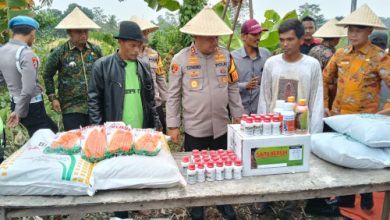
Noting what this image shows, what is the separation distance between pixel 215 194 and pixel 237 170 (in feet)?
0.84

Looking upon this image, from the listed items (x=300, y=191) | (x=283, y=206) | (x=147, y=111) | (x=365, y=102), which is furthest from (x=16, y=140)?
(x=365, y=102)

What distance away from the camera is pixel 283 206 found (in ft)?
11.8

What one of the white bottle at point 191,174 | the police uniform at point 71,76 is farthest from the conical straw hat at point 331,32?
the white bottle at point 191,174

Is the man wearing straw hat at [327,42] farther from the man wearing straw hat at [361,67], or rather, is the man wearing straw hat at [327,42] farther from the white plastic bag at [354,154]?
the white plastic bag at [354,154]

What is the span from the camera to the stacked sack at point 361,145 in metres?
2.40

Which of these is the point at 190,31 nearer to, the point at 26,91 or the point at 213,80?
the point at 213,80

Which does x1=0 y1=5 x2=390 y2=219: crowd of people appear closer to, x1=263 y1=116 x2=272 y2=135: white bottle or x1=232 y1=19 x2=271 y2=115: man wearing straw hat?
x1=232 y1=19 x2=271 y2=115: man wearing straw hat

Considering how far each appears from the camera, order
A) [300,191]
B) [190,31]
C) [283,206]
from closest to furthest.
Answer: [300,191] → [190,31] → [283,206]

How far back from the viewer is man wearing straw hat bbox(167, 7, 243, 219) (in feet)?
9.91

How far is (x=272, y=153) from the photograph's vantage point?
2316 mm

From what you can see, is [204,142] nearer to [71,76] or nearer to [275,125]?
[275,125]

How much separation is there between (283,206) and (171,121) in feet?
4.74

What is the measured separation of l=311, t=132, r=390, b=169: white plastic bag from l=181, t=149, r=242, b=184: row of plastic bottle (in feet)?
2.22

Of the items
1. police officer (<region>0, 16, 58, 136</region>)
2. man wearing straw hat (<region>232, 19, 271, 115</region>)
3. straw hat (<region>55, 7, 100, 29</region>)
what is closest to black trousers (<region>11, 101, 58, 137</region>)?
police officer (<region>0, 16, 58, 136</region>)
